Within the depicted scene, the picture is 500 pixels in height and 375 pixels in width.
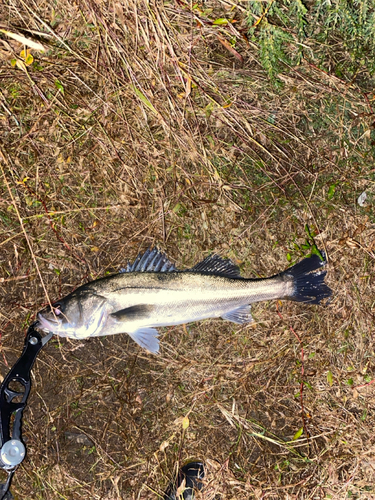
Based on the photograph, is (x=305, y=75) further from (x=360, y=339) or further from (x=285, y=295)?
(x=360, y=339)

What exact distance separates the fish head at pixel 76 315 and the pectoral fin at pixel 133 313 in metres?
0.12

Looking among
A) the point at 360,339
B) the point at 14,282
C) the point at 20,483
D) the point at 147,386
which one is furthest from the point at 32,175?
the point at 360,339

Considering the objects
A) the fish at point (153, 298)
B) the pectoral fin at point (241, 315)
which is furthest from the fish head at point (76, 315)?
the pectoral fin at point (241, 315)

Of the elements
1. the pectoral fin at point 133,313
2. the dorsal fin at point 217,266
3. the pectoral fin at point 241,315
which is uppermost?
the dorsal fin at point 217,266

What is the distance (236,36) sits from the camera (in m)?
4.07

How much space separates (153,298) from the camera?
12.0ft

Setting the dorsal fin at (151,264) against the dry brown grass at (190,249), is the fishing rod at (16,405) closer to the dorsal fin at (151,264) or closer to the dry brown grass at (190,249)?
the dry brown grass at (190,249)

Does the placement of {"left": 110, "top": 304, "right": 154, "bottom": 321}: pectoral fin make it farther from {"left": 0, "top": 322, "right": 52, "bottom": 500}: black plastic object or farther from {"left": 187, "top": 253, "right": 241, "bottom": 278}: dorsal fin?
{"left": 0, "top": 322, "right": 52, "bottom": 500}: black plastic object

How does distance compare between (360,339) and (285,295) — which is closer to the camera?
(285,295)

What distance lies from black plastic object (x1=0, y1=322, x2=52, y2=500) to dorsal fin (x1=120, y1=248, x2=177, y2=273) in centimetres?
107

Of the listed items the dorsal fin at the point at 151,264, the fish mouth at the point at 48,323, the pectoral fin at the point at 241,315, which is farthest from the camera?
the pectoral fin at the point at 241,315

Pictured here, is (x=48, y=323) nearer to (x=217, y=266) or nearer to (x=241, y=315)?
(x=217, y=266)

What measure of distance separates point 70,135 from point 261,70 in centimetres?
214

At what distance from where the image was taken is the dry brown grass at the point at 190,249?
4074 millimetres
